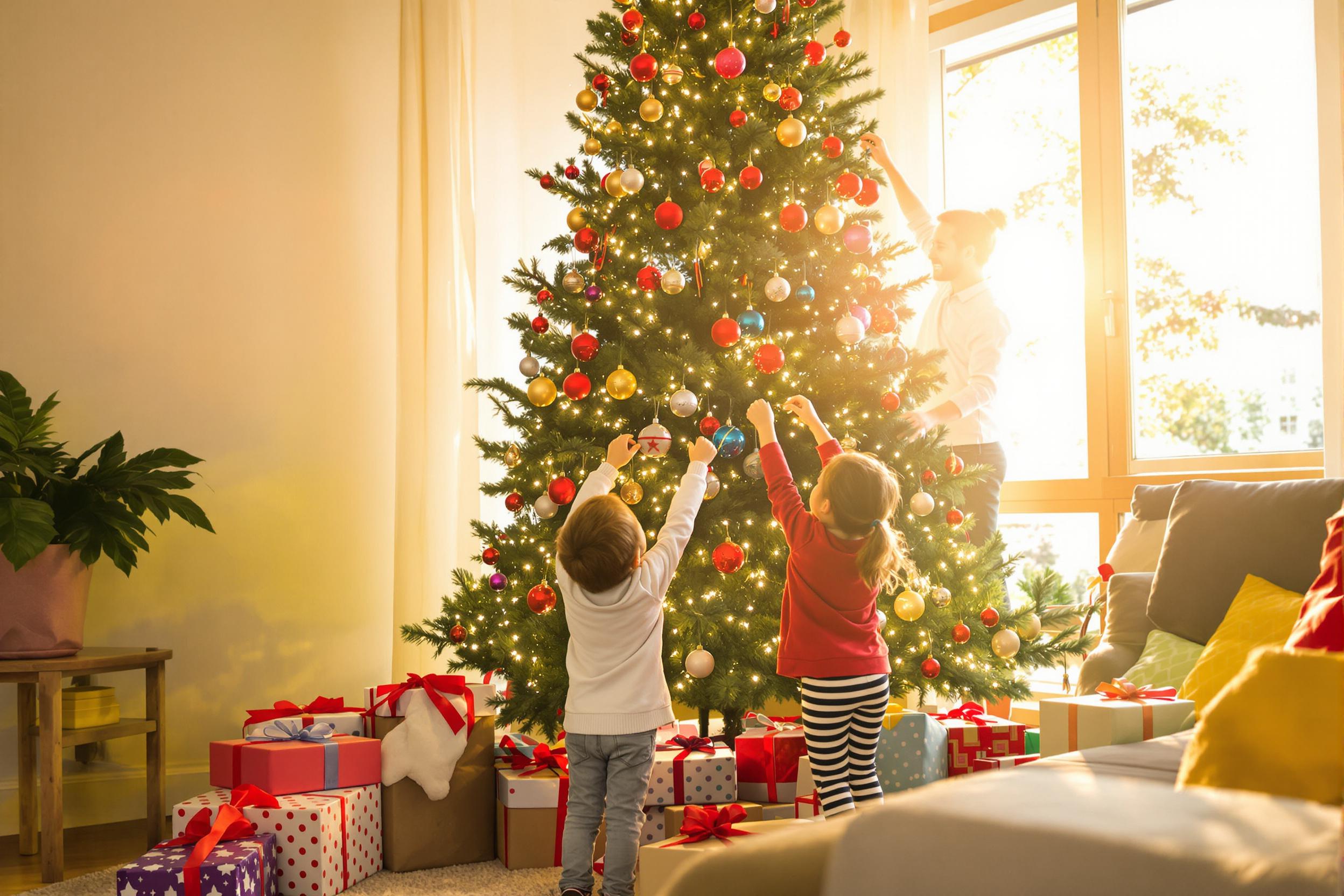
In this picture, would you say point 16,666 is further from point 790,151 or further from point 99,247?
point 790,151

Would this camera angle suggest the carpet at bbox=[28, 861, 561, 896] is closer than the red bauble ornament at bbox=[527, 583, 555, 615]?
Yes

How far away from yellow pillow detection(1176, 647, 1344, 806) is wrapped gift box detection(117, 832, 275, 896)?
5.83 ft

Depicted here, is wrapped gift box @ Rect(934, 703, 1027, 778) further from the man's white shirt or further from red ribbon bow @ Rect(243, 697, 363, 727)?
red ribbon bow @ Rect(243, 697, 363, 727)

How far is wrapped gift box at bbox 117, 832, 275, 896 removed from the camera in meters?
1.90

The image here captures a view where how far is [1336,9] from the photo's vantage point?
3127 millimetres

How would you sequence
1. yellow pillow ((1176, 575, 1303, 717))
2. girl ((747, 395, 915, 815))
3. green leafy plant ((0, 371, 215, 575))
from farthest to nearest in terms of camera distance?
green leafy plant ((0, 371, 215, 575))
girl ((747, 395, 915, 815))
yellow pillow ((1176, 575, 1303, 717))

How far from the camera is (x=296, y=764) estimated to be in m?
2.30

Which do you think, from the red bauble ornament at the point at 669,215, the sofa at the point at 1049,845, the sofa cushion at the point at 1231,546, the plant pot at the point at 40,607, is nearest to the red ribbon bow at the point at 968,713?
the sofa cushion at the point at 1231,546

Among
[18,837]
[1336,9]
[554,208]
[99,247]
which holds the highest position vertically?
[1336,9]

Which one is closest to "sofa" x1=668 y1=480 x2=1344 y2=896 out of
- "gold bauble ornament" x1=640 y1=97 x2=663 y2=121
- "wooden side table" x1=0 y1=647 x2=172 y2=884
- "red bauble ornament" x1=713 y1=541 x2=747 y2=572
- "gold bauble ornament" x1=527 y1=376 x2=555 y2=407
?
"red bauble ornament" x1=713 y1=541 x2=747 y2=572

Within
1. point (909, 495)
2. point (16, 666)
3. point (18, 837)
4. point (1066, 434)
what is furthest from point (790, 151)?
point (18, 837)

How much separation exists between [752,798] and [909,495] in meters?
0.83

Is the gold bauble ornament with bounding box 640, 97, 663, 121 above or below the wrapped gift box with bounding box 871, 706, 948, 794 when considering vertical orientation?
above

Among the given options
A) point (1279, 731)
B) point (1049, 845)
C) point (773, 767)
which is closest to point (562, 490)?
point (773, 767)
